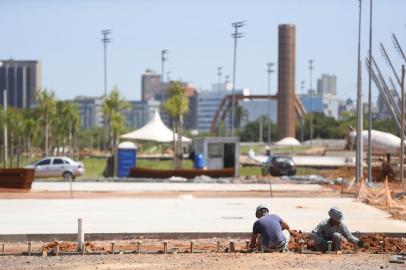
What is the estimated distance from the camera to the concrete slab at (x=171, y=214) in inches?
997

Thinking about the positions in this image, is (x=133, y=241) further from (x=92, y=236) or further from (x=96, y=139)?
(x=96, y=139)

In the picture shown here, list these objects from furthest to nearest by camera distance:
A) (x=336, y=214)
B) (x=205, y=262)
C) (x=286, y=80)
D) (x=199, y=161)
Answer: (x=286, y=80) < (x=199, y=161) < (x=336, y=214) < (x=205, y=262)

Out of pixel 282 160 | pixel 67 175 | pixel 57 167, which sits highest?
pixel 282 160

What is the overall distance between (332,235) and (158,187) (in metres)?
30.3

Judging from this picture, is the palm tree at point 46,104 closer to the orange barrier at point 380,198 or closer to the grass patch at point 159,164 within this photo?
the grass patch at point 159,164

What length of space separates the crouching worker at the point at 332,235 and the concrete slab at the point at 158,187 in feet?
88.4

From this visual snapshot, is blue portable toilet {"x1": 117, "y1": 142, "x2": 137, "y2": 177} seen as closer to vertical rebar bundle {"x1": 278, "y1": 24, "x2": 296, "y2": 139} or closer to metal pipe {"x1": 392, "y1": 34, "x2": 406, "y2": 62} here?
metal pipe {"x1": 392, "y1": 34, "x2": 406, "y2": 62}

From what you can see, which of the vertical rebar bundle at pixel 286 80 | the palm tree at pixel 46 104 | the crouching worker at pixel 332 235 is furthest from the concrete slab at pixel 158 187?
the vertical rebar bundle at pixel 286 80

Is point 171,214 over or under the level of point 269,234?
under

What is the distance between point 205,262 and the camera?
17422 millimetres

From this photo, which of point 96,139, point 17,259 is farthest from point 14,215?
point 96,139

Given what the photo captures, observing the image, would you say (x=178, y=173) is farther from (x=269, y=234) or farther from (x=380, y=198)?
(x=269, y=234)

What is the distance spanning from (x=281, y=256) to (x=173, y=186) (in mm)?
32569

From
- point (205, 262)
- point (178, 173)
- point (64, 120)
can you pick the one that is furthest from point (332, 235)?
point (64, 120)
